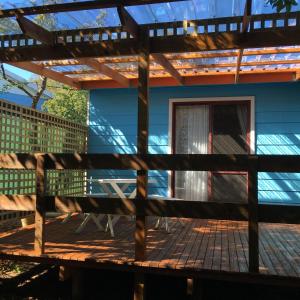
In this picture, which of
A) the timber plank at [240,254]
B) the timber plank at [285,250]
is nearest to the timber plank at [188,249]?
the timber plank at [240,254]

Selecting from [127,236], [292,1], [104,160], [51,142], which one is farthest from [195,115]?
[292,1]

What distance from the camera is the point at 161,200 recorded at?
3.63 meters

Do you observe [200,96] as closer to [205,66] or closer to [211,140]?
[211,140]

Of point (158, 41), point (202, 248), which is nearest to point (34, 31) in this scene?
point (158, 41)

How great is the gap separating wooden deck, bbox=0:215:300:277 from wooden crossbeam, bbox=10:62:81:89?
2357mm

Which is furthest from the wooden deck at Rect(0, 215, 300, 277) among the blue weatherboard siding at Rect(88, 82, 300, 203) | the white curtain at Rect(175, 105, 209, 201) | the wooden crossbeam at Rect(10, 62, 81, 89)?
the wooden crossbeam at Rect(10, 62, 81, 89)

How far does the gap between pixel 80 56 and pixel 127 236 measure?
7.42 ft

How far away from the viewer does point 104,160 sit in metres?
3.73

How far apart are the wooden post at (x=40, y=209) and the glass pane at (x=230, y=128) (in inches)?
161

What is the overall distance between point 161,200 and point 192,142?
390cm

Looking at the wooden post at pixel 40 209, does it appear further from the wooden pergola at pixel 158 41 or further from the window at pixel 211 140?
the window at pixel 211 140

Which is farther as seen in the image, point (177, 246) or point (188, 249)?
point (177, 246)

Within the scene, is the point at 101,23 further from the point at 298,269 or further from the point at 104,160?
the point at 298,269

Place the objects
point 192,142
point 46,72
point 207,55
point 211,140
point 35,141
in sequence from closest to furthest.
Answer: point 207,55 < point 35,141 < point 46,72 < point 211,140 < point 192,142
